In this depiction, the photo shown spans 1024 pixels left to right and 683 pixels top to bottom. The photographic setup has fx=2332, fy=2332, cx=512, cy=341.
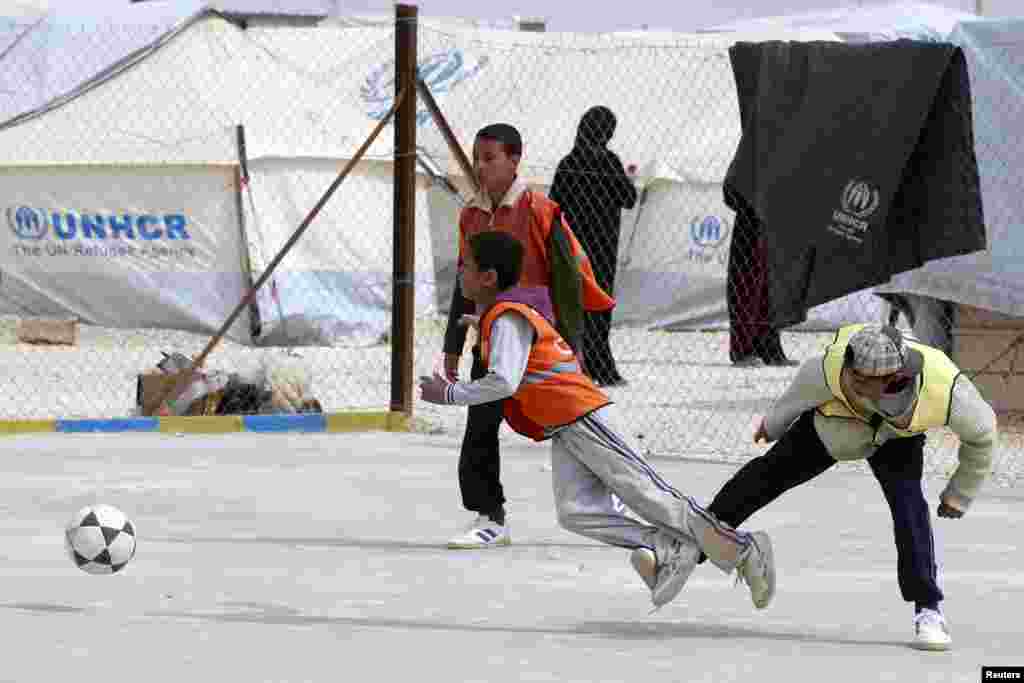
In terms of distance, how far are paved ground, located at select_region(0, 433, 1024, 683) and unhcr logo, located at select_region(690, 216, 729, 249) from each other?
10.3 meters

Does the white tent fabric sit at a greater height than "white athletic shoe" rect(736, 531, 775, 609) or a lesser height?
greater

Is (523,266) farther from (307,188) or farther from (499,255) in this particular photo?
(307,188)

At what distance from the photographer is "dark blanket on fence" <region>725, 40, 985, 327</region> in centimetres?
1190

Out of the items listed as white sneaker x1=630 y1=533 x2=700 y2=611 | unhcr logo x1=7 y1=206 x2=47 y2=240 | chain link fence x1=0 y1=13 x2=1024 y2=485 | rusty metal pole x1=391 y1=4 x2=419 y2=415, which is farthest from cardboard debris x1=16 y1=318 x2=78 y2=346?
white sneaker x1=630 y1=533 x2=700 y2=611

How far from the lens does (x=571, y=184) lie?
51.7ft

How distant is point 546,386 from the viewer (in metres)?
7.21

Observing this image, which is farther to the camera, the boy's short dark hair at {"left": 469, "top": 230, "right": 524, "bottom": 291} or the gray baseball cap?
the boy's short dark hair at {"left": 469, "top": 230, "right": 524, "bottom": 291}

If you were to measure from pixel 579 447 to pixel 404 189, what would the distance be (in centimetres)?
557

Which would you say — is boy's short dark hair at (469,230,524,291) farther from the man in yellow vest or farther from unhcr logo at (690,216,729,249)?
unhcr logo at (690,216,729,249)

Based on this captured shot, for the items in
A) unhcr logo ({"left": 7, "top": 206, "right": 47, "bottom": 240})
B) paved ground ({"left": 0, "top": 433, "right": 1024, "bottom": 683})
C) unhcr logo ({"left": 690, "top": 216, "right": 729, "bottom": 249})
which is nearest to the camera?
paved ground ({"left": 0, "top": 433, "right": 1024, "bottom": 683})

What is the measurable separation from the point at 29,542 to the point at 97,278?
11.9 m

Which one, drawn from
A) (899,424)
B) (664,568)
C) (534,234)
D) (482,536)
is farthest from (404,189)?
(899,424)

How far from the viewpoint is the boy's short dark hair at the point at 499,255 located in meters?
7.31

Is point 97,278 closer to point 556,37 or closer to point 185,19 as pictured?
point 185,19
